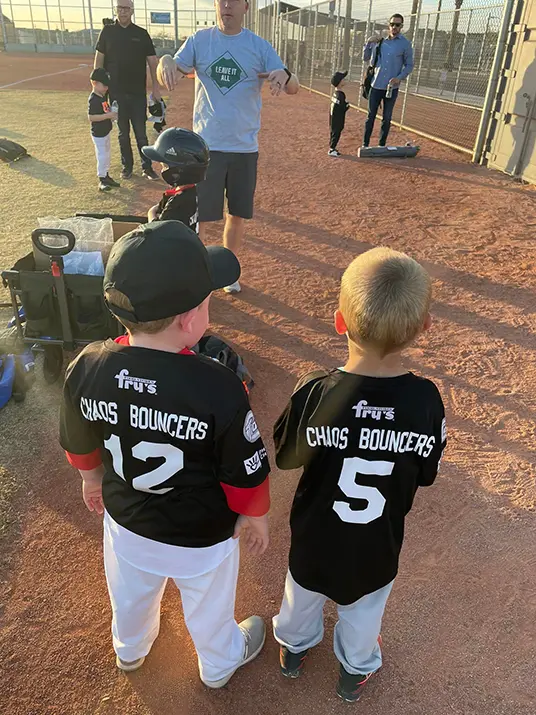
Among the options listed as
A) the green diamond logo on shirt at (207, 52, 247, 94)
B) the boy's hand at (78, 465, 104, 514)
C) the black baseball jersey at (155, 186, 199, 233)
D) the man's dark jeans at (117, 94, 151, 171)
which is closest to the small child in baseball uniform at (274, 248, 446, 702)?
the boy's hand at (78, 465, 104, 514)

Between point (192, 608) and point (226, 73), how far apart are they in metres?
4.09

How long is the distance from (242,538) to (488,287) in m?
3.88

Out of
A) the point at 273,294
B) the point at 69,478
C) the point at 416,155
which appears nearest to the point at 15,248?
the point at 273,294

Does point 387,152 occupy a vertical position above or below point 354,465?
below

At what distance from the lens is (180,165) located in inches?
140

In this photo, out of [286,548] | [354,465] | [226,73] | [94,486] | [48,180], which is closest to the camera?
[354,465]

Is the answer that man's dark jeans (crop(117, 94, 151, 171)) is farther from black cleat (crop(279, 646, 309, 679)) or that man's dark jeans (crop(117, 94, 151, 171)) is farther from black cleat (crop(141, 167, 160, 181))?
black cleat (crop(279, 646, 309, 679))

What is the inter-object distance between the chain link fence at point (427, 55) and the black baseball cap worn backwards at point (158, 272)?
10.6 metres

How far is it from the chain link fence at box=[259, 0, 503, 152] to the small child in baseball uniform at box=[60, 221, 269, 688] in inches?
420

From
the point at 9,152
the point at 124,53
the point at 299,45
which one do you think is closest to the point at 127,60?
the point at 124,53

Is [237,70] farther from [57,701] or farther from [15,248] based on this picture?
[57,701]

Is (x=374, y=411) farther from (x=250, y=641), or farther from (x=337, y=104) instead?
(x=337, y=104)

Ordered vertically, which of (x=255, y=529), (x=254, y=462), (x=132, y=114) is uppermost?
(x=132, y=114)

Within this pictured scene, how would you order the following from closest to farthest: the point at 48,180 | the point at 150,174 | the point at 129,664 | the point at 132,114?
the point at 129,664 → the point at 132,114 → the point at 48,180 → the point at 150,174
